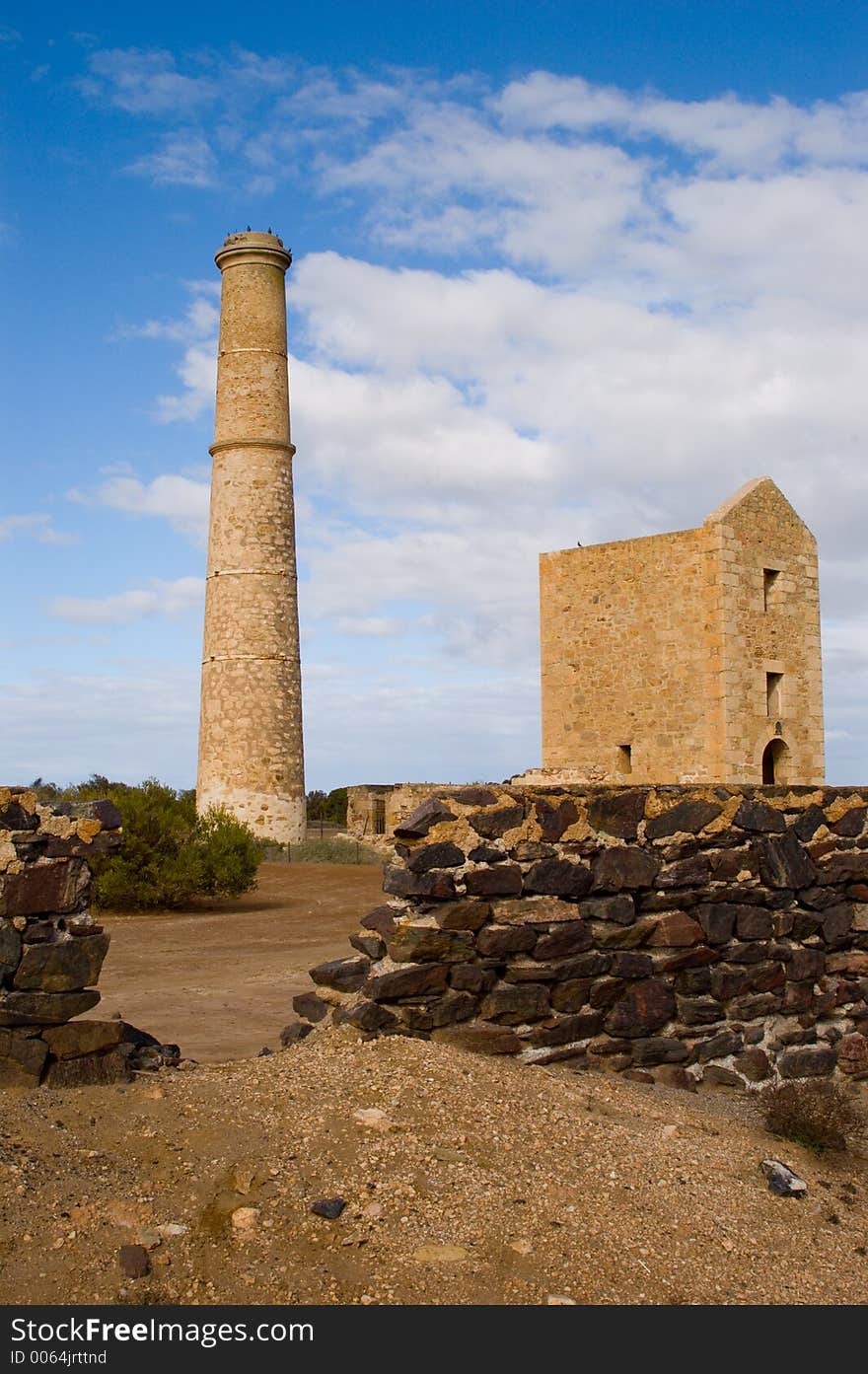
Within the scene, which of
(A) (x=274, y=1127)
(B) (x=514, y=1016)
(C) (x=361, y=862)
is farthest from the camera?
(C) (x=361, y=862)

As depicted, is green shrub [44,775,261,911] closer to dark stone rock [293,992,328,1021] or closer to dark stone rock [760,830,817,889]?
dark stone rock [293,992,328,1021]

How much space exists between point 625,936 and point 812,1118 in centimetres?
124

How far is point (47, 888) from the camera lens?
17.3ft

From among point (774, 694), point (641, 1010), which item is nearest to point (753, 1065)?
point (641, 1010)

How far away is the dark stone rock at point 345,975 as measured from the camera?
604 centimetres

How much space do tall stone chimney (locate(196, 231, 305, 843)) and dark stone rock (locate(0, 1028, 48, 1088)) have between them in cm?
1801

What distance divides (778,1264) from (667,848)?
2444 millimetres

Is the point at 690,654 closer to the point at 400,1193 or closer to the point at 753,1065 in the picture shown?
the point at 753,1065

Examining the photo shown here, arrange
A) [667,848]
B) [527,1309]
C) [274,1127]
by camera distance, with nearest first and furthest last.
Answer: [527,1309] < [274,1127] < [667,848]

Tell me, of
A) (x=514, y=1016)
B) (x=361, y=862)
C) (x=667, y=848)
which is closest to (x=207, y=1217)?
(x=514, y=1016)

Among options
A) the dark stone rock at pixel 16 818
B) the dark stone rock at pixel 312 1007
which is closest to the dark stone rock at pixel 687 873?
the dark stone rock at pixel 312 1007

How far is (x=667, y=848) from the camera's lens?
645 centimetres

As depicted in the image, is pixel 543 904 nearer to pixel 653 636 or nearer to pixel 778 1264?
pixel 778 1264

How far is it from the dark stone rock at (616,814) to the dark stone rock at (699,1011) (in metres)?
0.96
